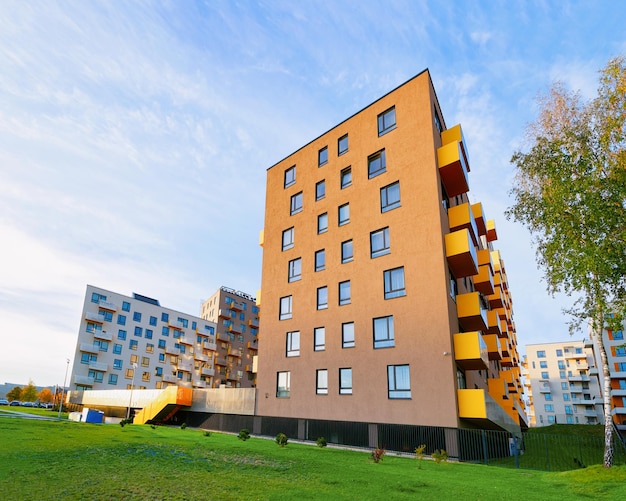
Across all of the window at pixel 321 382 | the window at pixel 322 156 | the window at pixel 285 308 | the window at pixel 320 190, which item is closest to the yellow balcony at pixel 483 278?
the window at pixel 320 190

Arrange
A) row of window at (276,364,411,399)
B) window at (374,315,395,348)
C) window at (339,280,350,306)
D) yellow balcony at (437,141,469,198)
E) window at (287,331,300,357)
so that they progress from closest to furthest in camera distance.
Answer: row of window at (276,364,411,399), window at (374,315,395,348), yellow balcony at (437,141,469,198), window at (339,280,350,306), window at (287,331,300,357)

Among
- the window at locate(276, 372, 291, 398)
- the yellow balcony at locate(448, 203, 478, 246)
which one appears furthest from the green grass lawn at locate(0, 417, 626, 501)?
the yellow balcony at locate(448, 203, 478, 246)

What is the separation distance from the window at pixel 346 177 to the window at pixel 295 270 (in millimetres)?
6768

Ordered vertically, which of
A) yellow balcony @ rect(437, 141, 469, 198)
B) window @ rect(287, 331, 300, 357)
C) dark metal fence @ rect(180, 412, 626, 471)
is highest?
yellow balcony @ rect(437, 141, 469, 198)

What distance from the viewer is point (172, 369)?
264 ft

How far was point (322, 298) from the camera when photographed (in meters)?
30.1

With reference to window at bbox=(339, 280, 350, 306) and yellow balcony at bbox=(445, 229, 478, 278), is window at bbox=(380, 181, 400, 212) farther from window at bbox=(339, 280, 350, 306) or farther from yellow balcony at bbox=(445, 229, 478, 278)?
window at bbox=(339, 280, 350, 306)

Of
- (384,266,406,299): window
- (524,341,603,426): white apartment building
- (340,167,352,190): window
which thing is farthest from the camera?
(524,341,603,426): white apartment building

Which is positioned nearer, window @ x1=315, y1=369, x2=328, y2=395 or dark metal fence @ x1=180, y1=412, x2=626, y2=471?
dark metal fence @ x1=180, y1=412, x2=626, y2=471

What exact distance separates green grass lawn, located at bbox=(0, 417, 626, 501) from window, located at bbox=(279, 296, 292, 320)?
15087mm

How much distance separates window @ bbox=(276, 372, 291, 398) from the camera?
30298mm

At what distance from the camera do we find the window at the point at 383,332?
25.1 m

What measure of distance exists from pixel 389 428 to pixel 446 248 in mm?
10854

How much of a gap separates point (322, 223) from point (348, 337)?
9239mm
